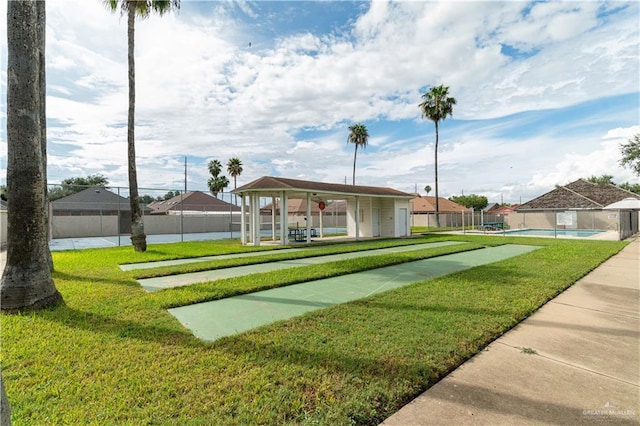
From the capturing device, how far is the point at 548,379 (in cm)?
298

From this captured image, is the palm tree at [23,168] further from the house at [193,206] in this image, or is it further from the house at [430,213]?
the house at [430,213]

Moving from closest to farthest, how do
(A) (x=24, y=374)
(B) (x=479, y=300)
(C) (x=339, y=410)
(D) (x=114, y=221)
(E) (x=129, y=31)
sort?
(C) (x=339, y=410), (A) (x=24, y=374), (B) (x=479, y=300), (E) (x=129, y=31), (D) (x=114, y=221)

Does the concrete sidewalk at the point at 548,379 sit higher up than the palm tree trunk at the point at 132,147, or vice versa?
the palm tree trunk at the point at 132,147

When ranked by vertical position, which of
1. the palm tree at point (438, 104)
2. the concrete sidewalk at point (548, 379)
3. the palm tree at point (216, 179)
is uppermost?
the palm tree at point (438, 104)

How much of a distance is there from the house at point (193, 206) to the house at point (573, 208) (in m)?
29.1

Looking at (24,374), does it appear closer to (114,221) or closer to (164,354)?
(164,354)

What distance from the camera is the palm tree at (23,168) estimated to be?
16.2ft

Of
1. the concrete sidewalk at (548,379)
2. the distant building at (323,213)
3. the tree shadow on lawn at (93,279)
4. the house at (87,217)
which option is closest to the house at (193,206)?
the house at (87,217)

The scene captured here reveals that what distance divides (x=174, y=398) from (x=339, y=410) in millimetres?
1376

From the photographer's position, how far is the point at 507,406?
8.43 feet

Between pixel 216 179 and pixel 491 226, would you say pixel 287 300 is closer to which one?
pixel 491 226

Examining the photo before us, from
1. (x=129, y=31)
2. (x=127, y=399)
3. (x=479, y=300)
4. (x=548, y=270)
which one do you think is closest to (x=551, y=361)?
(x=479, y=300)

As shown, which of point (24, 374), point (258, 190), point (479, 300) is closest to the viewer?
point (24, 374)

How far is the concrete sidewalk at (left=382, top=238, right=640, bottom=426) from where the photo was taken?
246 centimetres
